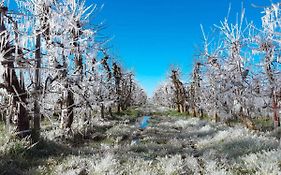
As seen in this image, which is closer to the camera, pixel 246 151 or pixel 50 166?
pixel 50 166

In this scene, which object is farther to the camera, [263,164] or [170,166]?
[170,166]

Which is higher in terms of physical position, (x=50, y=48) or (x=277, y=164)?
(x=50, y=48)

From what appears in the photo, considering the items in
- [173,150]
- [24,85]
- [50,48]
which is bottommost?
[173,150]

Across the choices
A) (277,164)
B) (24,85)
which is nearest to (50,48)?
(24,85)

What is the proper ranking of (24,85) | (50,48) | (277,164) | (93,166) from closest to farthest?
(277,164) < (93,166) < (24,85) < (50,48)

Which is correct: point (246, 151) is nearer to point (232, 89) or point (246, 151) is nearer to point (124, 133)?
point (232, 89)

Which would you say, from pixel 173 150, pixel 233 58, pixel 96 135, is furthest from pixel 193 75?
pixel 173 150

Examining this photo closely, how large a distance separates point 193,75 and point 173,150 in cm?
3286

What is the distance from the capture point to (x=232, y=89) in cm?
2103

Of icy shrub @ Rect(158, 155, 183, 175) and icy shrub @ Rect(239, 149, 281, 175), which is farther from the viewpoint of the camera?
icy shrub @ Rect(158, 155, 183, 175)

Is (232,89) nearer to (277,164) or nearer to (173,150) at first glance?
(173,150)

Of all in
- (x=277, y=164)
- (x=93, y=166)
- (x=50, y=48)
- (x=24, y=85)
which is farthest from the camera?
(x=50, y=48)

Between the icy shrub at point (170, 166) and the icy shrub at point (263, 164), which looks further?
the icy shrub at point (170, 166)

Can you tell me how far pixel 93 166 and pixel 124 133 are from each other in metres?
13.1
